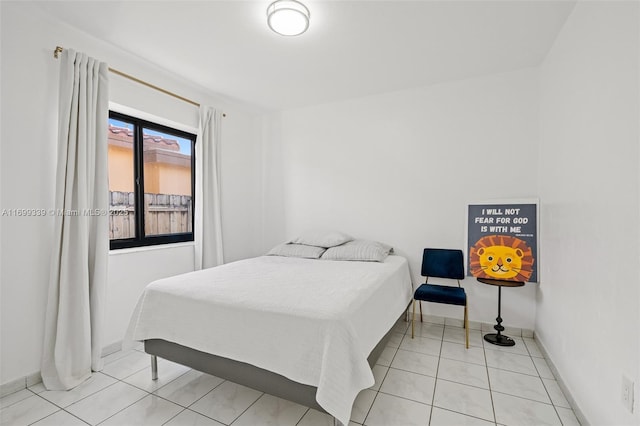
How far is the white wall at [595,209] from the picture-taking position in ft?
4.28

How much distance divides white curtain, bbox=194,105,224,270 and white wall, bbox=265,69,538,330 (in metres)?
0.95

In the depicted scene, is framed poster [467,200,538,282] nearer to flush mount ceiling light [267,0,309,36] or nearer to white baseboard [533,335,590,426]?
white baseboard [533,335,590,426]

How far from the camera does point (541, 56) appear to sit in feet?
8.68

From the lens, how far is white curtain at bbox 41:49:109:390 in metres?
2.12

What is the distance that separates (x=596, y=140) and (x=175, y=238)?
361 centimetres

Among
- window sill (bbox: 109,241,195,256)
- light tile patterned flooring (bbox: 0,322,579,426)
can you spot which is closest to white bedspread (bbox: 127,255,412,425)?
light tile patterned flooring (bbox: 0,322,579,426)

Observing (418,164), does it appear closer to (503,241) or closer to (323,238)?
(503,241)

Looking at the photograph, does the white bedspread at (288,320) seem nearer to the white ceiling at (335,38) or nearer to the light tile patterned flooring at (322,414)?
the light tile patterned flooring at (322,414)

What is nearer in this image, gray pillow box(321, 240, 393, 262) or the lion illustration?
the lion illustration

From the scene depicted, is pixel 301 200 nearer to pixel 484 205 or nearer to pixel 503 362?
pixel 484 205

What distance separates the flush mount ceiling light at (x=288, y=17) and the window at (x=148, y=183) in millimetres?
Answer: 1771

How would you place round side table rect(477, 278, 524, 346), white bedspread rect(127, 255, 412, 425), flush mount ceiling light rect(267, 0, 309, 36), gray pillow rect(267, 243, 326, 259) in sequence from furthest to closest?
gray pillow rect(267, 243, 326, 259) → round side table rect(477, 278, 524, 346) → flush mount ceiling light rect(267, 0, 309, 36) → white bedspread rect(127, 255, 412, 425)

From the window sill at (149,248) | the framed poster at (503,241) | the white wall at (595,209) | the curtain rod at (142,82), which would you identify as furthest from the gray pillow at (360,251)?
the curtain rod at (142,82)

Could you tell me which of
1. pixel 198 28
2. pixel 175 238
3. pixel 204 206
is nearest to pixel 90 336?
pixel 175 238
